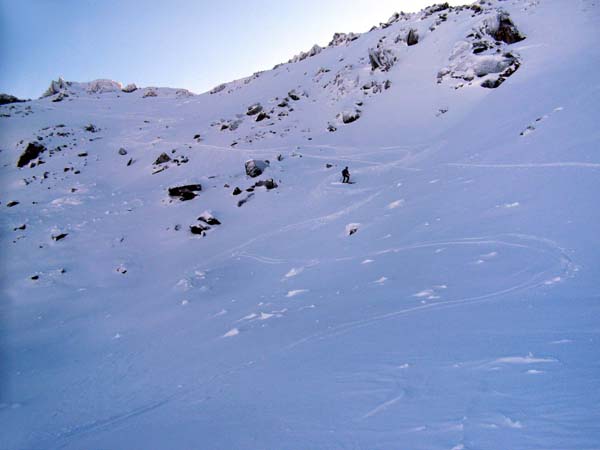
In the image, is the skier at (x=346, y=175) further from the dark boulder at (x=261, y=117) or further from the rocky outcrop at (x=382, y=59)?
the rocky outcrop at (x=382, y=59)

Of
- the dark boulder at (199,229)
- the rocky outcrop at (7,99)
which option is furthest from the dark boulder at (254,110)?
the rocky outcrop at (7,99)

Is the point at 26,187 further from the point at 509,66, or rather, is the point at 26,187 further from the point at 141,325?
the point at 509,66

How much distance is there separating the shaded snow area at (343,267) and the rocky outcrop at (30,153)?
1.26 feet

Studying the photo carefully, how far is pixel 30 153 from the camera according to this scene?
26250mm

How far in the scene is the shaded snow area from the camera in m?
3.56

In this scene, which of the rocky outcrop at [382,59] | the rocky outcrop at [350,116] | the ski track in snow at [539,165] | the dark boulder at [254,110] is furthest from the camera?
the dark boulder at [254,110]

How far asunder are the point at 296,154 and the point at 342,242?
33.7 ft

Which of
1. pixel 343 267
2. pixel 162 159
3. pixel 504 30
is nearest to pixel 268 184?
pixel 162 159

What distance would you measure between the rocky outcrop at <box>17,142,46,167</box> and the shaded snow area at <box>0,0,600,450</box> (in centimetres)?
38

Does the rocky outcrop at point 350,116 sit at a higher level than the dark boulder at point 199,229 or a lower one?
higher

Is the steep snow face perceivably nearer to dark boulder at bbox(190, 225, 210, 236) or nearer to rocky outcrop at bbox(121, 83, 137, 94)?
rocky outcrop at bbox(121, 83, 137, 94)

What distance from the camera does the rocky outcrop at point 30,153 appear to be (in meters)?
25.6

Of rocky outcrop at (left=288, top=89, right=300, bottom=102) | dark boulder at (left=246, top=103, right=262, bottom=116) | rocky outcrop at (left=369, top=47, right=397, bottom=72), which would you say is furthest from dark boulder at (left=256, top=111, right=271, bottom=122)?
rocky outcrop at (left=369, top=47, right=397, bottom=72)

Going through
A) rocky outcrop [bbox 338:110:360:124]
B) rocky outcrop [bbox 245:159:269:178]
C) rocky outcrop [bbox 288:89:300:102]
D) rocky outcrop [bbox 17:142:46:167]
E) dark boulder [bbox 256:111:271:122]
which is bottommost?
rocky outcrop [bbox 245:159:269:178]
